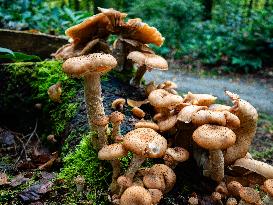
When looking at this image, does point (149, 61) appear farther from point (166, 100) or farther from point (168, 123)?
point (168, 123)

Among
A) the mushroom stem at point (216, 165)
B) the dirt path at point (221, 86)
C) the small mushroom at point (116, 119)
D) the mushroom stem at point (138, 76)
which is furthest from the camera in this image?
the dirt path at point (221, 86)

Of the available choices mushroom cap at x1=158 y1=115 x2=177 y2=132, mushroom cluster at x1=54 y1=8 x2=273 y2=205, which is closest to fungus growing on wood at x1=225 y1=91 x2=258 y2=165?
mushroom cluster at x1=54 y1=8 x2=273 y2=205

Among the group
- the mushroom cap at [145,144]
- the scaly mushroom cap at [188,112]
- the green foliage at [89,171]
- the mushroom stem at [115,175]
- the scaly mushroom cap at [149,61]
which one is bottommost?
the green foliage at [89,171]

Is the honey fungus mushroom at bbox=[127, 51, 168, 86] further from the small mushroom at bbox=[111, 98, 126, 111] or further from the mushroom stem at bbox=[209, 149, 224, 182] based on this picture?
the mushroom stem at bbox=[209, 149, 224, 182]

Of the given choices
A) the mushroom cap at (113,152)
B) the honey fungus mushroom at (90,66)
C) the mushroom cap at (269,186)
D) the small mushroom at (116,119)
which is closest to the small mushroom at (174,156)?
the mushroom cap at (113,152)

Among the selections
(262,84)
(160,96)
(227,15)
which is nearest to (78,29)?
(160,96)

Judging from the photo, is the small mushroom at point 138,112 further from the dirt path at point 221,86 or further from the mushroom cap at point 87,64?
the dirt path at point 221,86
